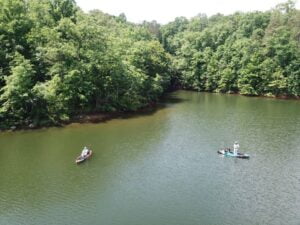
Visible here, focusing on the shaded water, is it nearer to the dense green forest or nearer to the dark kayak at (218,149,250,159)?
the dark kayak at (218,149,250,159)

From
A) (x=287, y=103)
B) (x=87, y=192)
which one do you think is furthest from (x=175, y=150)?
(x=287, y=103)

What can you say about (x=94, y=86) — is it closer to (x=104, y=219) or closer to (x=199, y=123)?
(x=199, y=123)

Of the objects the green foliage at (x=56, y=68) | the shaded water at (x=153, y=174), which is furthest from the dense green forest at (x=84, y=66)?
the shaded water at (x=153, y=174)

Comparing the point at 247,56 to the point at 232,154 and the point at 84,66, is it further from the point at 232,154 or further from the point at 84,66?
the point at 232,154

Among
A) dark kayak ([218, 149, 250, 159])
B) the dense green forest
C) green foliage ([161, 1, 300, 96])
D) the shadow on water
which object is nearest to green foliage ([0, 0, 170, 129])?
the dense green forest

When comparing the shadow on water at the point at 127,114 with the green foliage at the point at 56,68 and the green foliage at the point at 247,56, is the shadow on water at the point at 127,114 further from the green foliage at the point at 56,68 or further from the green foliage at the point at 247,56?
the green foliage at the point at 247,56

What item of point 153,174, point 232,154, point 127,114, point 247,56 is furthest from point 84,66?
point 247,56

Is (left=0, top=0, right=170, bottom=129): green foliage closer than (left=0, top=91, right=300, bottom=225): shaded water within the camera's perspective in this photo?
No
